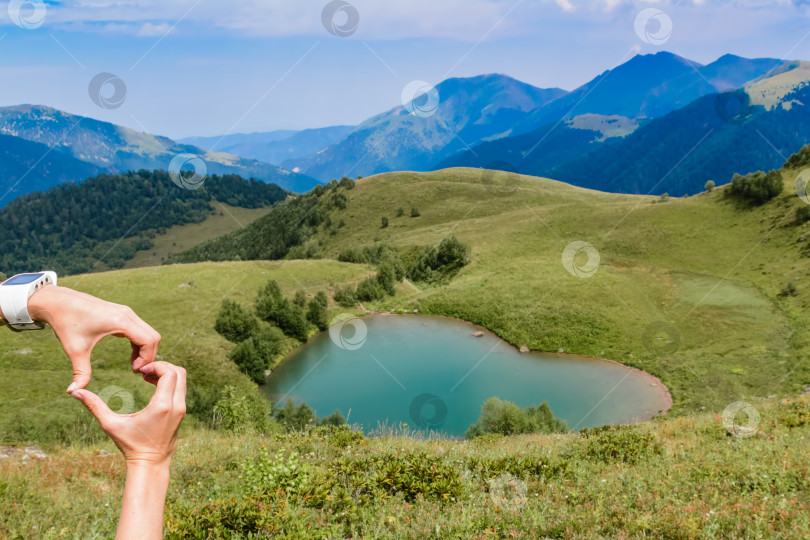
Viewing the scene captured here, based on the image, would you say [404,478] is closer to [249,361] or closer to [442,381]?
[442,381]

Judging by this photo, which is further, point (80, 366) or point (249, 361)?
point (249, 361)

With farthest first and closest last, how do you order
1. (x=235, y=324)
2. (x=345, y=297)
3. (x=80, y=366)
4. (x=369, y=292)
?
(x=369, y=292)
(x=345, y=297)
(x=235, y=324)
(x=80, y=366)

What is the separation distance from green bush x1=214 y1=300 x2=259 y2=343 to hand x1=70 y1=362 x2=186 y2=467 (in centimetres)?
5224

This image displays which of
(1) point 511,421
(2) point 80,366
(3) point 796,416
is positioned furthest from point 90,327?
(1) point 511,421

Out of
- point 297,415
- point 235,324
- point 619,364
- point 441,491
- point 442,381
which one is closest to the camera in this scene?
point 441,491

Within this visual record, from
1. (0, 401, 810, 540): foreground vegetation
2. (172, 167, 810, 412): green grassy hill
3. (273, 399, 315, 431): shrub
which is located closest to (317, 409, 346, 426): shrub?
(273, 399, 315, 431): shrub

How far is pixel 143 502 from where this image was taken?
8.04 ft

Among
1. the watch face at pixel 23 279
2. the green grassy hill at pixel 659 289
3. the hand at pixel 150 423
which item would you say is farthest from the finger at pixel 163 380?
the green grassy hill at pixel 659 289

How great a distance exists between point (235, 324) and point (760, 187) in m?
80.6

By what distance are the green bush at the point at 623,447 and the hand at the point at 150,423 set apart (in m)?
10.9

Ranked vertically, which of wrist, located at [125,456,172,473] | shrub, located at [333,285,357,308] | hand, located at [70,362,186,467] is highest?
shrub, located at [333,285,357,308]

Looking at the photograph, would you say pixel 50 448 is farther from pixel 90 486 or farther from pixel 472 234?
pixel 472 234

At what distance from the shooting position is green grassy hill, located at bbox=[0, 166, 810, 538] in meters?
7.50

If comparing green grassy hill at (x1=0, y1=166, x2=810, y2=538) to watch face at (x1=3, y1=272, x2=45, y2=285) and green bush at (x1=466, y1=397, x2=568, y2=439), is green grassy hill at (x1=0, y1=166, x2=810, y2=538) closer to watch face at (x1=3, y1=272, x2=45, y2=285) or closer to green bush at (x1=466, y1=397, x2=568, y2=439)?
watch face at (x1=3, y1=272, x2=45, y2=285)
